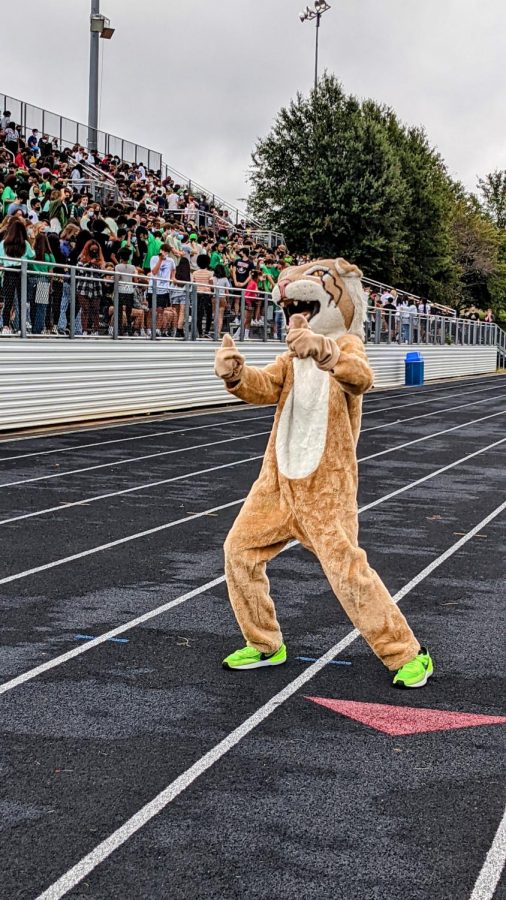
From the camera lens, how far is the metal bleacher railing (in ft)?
49.6

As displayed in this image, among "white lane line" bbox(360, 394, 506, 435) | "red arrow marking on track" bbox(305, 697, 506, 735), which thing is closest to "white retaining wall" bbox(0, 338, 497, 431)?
"white lane line" bbox(360, 394, 506, 435)

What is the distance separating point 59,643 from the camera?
563 centimetres

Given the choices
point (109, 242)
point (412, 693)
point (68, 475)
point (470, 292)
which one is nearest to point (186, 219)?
point (109, 242)

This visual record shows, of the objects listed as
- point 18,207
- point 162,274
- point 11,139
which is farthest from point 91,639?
point 11,139

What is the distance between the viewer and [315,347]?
4.66 meters

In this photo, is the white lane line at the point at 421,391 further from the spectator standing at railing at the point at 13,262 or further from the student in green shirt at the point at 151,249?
the spectator standing at railing at the point at 13,262

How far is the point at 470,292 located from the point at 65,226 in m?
58.5

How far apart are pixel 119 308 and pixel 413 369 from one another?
677 inches

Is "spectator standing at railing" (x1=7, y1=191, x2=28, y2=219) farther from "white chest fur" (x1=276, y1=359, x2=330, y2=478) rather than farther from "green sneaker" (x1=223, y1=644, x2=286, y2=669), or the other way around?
"green sneaker" (x1=223, y1=644, x2=286, y2=669)

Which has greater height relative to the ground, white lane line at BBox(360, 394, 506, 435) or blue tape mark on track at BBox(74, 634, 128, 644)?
white lane line at BBox(360, 394, 506, 435)

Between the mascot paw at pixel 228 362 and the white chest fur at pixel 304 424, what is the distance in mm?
354

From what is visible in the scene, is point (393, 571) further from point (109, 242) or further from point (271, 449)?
point (109, 242)

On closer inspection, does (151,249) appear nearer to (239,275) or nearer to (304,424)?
(239,275)

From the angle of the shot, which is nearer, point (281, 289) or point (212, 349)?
point (281, 289)
